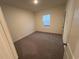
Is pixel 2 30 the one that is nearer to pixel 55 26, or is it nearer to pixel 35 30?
pixel 55 26

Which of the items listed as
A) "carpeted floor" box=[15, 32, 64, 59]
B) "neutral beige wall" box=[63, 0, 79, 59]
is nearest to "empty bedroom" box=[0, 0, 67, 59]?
"carpeted floor" box=[15, 32, 64, 59]

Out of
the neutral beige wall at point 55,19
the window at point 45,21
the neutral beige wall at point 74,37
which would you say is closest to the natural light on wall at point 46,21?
the window at point 45,21

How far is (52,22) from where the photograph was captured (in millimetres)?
4965

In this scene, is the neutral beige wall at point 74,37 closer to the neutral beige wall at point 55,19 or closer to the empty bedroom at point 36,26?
the empty bedroom at point 36,26

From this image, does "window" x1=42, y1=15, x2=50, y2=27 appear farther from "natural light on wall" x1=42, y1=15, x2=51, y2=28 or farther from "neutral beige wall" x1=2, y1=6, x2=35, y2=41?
"neutral beige wall" x1=2, y1=6, x2=35, y2=41

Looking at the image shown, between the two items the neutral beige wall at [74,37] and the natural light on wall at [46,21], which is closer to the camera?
the neutral beige wall at [74,37]

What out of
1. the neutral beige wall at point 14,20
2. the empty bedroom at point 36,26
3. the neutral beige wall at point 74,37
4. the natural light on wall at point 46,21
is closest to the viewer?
the neutral beige wall at point 74,37

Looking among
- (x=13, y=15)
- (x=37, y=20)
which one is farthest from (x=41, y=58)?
(x=37, y=20)

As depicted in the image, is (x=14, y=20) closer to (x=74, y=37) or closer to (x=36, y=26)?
(x=36, y=26)

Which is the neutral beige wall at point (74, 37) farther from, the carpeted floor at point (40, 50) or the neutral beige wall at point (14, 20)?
the neutral beige wall at point (14, 20)

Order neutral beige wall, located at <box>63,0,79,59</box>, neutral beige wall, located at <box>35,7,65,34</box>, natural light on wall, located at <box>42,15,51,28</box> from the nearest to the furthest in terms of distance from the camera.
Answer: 1. neutral beige wall, located at <box>63,0,79,59</box>
2. neutral beige wall, located at <box>35,7,65,34</box>
3. natural light on wall, located at <box>42,15,51,28</box>

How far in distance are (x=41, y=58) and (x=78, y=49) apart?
170cm

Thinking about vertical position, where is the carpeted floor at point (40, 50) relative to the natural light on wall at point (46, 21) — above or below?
below

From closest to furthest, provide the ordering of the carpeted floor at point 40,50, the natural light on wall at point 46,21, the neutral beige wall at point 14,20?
the carpeted floor at point 40,50 < the neutral beige wall at point 14,20 < the natural light on wall at point 46,21
